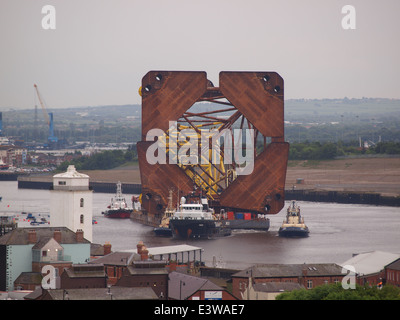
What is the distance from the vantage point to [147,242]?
184 feet

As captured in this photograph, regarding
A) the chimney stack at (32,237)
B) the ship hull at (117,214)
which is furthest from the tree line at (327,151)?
the chimney stack at (32,237)

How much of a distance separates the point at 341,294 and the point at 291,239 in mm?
31737

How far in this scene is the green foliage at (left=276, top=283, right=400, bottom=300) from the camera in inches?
1078

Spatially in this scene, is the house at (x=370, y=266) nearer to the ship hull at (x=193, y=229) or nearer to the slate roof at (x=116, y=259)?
the slate roof at (x=116, y=259)

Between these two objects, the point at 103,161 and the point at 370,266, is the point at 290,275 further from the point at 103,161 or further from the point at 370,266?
the point at 103,161

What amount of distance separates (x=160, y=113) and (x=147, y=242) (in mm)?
11843

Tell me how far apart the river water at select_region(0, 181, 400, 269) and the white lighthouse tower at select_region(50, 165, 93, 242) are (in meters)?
5.09

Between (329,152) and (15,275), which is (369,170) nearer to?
(329,152)

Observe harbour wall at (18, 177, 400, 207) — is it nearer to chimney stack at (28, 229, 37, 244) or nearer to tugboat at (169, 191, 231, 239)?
tugboat at (169, 191, 231, 239)

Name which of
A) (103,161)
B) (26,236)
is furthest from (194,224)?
(103,161)

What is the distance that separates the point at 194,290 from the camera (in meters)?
30.6

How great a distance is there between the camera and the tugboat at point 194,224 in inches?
2398
